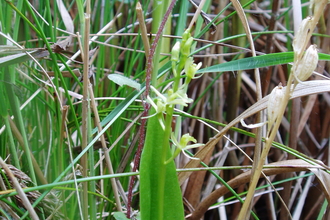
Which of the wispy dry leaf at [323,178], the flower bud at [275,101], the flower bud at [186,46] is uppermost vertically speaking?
the flower bud at [186,46]

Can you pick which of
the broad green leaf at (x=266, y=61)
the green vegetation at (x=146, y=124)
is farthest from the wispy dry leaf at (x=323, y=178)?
the broad green leaf at (x=266, y=61)

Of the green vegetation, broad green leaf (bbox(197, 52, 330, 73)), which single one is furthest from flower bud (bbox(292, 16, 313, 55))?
broad green leaf (bbox(197, 52, 330, 73))

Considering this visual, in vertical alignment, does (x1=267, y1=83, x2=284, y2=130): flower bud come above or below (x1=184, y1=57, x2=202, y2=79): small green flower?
below

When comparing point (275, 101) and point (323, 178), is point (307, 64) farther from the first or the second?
point (323, 178)

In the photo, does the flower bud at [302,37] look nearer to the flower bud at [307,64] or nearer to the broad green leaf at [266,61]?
the flower bud at [307,64]

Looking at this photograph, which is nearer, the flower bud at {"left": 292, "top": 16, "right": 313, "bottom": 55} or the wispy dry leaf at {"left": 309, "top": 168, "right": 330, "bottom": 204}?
the flower bud at {"left": 292, "top": 16, "right": 313, "bottom": 55}

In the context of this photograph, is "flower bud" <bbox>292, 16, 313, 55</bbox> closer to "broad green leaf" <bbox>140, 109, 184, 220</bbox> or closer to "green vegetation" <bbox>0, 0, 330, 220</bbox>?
"green vegetation" <bbox>0, 0, 330, 220</bbox>

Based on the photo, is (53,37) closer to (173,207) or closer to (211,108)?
(173,207)

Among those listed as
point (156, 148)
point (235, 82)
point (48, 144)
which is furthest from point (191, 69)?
point (235, 82)

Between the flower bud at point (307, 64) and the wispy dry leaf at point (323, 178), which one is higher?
the flower bud at point (307, 64)
